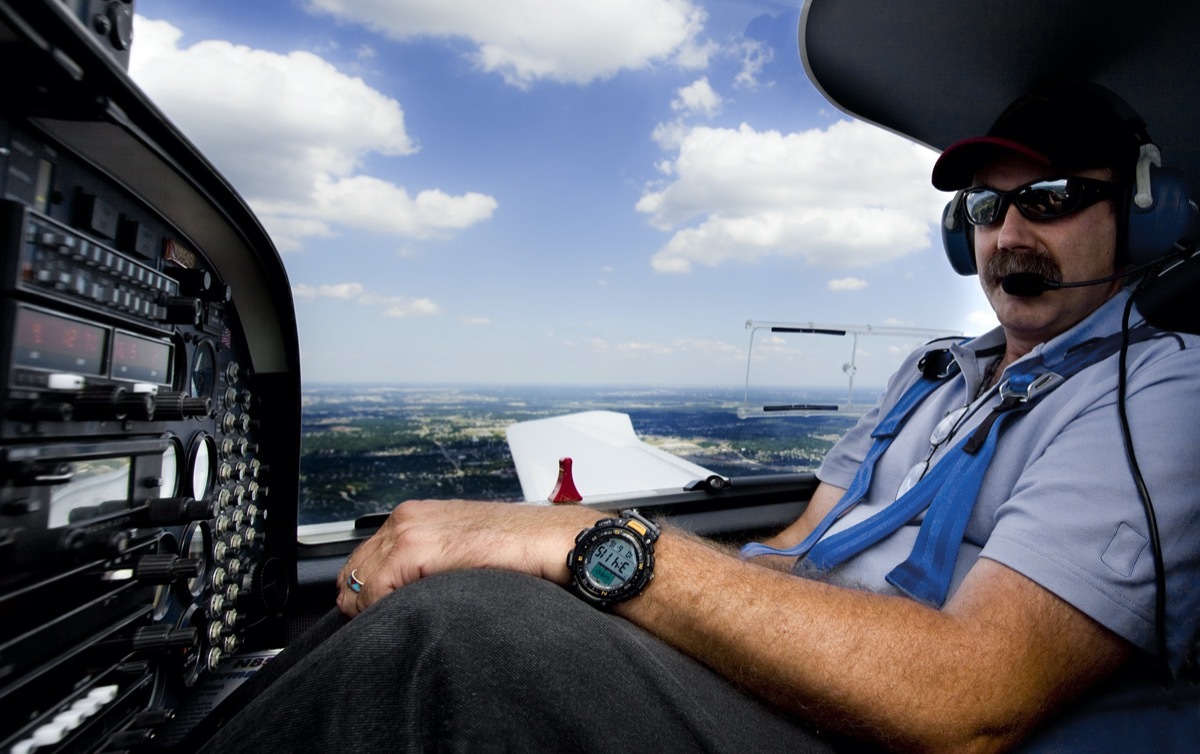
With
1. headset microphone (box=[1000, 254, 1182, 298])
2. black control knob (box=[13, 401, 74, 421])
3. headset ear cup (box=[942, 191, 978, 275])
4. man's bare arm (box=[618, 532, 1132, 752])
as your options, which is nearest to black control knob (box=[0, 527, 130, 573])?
black control knob (box=[13, 401, 74, 421])

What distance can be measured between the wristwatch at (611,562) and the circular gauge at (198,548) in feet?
1.94

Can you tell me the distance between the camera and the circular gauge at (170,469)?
3.01ft

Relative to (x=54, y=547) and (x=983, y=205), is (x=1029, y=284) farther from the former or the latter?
(x=54, y=547)

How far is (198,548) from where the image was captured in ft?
3.38

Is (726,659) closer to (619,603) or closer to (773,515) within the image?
(619,603)

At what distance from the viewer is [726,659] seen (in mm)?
763

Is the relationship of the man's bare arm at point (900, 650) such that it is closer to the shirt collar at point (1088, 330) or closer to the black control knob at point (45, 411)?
the shirt collar at point (1088, 330)

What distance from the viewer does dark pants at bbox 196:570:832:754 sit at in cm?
57

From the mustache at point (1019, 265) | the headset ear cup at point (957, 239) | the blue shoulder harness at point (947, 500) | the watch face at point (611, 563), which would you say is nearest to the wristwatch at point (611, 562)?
the watch face at point (611, 563)

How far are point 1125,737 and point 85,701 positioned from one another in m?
1.14

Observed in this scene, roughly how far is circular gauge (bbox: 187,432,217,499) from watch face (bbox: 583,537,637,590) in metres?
0.62

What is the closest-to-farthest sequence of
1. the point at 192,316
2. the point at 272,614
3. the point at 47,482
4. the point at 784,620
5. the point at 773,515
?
the point at 47,482
the point at 784,620
the point at 192,316
the point at 272,614
the point at 773,515

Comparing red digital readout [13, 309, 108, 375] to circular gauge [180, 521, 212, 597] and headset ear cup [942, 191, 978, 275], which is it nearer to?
circular gauge [180, 521, 212, 597]

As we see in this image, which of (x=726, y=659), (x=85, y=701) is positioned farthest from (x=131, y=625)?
(x=726, y=659)
